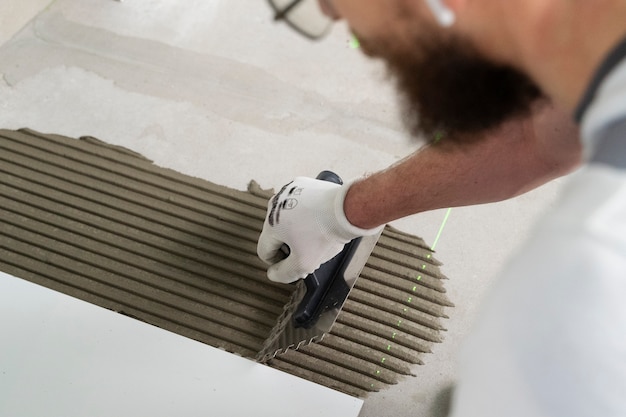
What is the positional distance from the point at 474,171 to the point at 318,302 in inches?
15.2

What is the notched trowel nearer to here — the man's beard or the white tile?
the white tile

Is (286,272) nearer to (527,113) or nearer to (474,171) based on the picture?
(474,171)

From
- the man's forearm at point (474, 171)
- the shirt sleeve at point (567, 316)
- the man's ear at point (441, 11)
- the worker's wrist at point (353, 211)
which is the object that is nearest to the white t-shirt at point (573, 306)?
the shirt sleeve at point (567, 316)

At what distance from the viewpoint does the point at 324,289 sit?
3.97ft

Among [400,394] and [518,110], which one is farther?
[400,394]

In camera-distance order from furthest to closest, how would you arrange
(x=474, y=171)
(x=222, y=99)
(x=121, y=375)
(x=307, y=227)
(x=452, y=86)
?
(x=222, y=99) < (x=307, y=227) < (x=474, y=171) < (x=121, y=375) < (x=452, y=86)

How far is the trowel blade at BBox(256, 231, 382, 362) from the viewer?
46.0 inches

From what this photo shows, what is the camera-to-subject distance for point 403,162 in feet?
3.63

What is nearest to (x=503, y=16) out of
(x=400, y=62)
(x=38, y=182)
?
(x=400, y=62)

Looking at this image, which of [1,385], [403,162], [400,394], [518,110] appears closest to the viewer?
[518,110]

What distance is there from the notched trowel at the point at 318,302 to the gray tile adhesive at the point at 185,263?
2.0 inches

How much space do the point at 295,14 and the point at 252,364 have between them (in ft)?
1.53

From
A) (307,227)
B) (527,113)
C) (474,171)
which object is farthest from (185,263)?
(527,113)

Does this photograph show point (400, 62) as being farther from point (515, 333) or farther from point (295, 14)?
point (515, 333)
